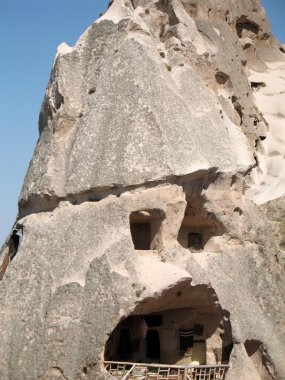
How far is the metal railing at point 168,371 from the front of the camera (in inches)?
414

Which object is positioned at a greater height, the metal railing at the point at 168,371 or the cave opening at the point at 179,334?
the cave opening at the point at 179,334

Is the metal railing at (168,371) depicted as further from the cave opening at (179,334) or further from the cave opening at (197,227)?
the cave opening at (197,227)

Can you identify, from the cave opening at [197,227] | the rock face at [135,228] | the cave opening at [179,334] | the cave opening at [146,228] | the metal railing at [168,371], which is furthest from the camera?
the cave opening at [197,227]

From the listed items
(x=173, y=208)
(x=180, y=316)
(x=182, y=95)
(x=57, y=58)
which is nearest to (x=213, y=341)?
(x=180, y=316)

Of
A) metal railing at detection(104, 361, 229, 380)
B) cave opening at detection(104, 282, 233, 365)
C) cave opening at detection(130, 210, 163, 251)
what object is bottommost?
metal railing at detection(104, 361, 229, 380)

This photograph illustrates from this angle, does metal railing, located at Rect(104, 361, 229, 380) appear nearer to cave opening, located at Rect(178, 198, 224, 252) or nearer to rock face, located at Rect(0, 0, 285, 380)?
rock face, located at Rect(0, 0, 285, 380)

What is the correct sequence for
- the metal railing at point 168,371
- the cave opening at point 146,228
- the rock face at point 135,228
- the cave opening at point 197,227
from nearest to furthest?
the metal railing at point 168,371
the rock face at point 135,228
the cave opening at point 146,228
the cave opening at point 197,227

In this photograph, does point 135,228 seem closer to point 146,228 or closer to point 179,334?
point 146,228

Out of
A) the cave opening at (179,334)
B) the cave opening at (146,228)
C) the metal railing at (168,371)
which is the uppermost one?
the cave opening at (146,228)

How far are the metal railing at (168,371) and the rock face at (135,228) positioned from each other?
37cm

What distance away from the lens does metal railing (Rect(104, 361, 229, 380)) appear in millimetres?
10523

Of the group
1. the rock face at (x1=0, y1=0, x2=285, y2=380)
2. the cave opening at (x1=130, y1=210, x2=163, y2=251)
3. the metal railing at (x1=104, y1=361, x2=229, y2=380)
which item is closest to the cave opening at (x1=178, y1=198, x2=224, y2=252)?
the rock face at (x1=0, y1=0, x2=285, y2=380)

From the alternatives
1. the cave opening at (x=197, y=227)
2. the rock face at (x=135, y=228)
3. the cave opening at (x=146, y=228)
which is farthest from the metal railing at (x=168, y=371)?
the cave opening at (x=197, y=227)

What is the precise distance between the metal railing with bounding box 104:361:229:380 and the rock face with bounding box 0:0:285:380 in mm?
370
